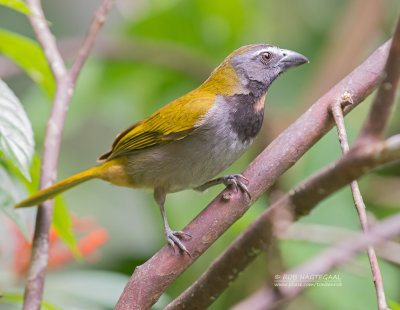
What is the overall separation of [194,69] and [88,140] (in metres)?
1.63

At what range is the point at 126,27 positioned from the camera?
4820 millimetres

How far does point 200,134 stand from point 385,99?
1.73m

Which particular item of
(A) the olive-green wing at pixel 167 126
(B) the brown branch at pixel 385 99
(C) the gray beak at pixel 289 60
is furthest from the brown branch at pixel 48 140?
(B) the brown branch at pixel 385 99

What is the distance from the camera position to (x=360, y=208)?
64.1 inches

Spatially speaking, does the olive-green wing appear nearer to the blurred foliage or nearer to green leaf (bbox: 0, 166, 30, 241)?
the blurred foliage

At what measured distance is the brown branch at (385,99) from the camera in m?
1.12

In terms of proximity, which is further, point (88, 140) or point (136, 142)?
point (88, 140)

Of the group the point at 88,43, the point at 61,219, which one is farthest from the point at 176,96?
the point at 61,219

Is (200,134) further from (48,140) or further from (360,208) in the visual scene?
(360,208)

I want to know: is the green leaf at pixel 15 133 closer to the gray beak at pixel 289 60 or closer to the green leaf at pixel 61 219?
the green leaf at pixel 61 219

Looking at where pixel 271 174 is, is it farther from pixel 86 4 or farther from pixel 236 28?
pixel 86 4

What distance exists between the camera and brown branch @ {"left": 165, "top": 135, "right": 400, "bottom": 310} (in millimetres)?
1089

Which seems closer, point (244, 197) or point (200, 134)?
point (244, 197)

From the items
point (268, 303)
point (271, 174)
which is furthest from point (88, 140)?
point (268, 303)
